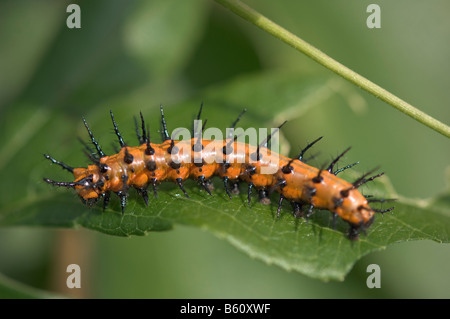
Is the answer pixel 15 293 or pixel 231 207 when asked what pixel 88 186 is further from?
pixel 231 207

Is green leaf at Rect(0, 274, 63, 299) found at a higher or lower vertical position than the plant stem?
lower

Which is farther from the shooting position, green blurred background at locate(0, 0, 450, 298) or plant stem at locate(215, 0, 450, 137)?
green blurred background at locate(0, 0, 450, 298)

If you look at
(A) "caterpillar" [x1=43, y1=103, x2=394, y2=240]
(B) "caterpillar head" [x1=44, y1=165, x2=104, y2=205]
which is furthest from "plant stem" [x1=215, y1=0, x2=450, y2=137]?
(B) "caterpillar head" [x1=44, y1=165, x2=104, y2=205]

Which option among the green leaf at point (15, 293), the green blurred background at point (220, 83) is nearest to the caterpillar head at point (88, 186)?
the green leaf at point (15, 293)

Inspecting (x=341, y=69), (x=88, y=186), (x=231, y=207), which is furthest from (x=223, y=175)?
(x=341, y=69)

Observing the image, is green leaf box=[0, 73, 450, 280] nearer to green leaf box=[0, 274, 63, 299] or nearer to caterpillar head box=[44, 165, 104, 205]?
caterpillar head box=[44, 165, 104, 205]

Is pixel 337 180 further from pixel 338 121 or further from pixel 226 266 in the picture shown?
pixel 226 266
